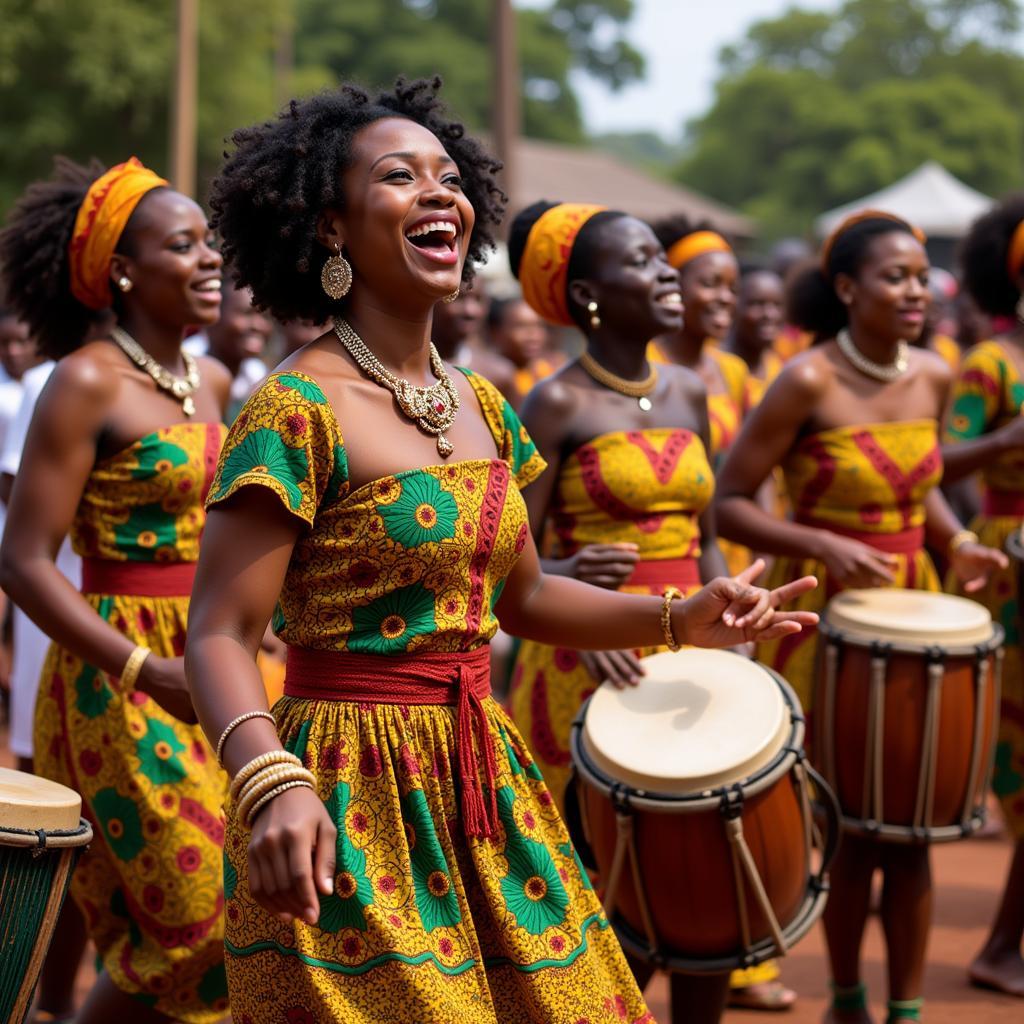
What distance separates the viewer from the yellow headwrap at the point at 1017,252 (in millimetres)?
6594

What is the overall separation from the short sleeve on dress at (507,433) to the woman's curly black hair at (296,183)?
1.11 ft

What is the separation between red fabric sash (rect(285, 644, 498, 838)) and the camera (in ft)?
9.97

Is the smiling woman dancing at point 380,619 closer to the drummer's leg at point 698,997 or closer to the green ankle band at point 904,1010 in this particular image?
the drummer's leg at point 698,997

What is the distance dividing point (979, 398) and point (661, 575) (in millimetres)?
1954

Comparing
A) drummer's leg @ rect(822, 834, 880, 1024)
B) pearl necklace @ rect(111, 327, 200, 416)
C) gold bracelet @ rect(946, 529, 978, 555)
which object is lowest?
drummer's leg @ rect(822, 834, 880, 1024)

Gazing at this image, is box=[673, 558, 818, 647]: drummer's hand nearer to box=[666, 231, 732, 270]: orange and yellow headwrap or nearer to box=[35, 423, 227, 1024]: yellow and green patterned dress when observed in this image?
box=[35, 423, 227, 1024]: yellow and green patterned dress

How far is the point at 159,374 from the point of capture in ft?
15.4

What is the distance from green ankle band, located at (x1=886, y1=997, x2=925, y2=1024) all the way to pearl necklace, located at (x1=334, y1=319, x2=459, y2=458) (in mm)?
2830

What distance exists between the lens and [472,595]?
3.14 m

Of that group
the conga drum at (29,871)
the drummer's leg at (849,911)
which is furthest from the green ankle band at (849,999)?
the conga drum at (29,871)

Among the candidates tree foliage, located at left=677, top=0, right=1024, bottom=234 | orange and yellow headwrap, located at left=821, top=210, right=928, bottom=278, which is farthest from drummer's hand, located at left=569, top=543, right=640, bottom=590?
tree foliage, located at left=677, top=0, right=1024, bottom=234

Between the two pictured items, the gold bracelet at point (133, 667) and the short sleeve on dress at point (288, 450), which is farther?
the gold bracelet at point (133, 667)

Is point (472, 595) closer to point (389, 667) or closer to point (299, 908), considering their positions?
point (389, 667)

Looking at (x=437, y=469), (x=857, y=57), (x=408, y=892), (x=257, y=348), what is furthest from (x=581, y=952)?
(x=857, y=57)
